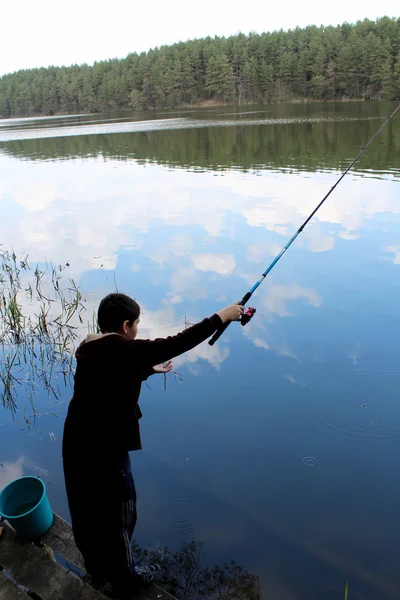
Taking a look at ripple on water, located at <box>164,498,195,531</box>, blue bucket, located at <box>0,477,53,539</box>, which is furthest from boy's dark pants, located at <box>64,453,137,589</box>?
ripple on water, located at <box>164,498,195,531</box>

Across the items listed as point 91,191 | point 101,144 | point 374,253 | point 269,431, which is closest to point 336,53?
point 101,144

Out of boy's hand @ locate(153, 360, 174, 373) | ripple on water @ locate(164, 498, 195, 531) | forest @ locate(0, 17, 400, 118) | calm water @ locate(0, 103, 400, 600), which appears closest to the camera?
boy's hand @ locate(153, 360, 174, 373)

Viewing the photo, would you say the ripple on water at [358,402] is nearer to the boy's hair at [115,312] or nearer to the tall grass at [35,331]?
the boy's hair at [115,312]

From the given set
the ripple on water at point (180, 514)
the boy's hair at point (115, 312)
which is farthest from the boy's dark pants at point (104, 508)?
the ripple on water at point (180, 514)

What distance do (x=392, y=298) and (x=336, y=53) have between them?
79.1m

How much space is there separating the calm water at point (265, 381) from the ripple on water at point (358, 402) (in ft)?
0.06

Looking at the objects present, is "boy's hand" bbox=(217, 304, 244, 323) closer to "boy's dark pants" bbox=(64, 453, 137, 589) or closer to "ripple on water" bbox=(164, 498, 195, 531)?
"boy's dark pants" bbox=(64, 453, 137, 589)

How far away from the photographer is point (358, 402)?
422cm

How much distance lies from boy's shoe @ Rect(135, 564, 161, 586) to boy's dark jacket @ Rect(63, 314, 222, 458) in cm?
71

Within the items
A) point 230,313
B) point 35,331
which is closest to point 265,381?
point 230,313

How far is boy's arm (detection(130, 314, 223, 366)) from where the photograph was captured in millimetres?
2070

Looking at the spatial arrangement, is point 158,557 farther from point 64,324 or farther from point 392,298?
point 392,298

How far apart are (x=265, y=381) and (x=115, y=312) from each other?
2.86 m

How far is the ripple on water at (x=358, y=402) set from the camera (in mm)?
3891
